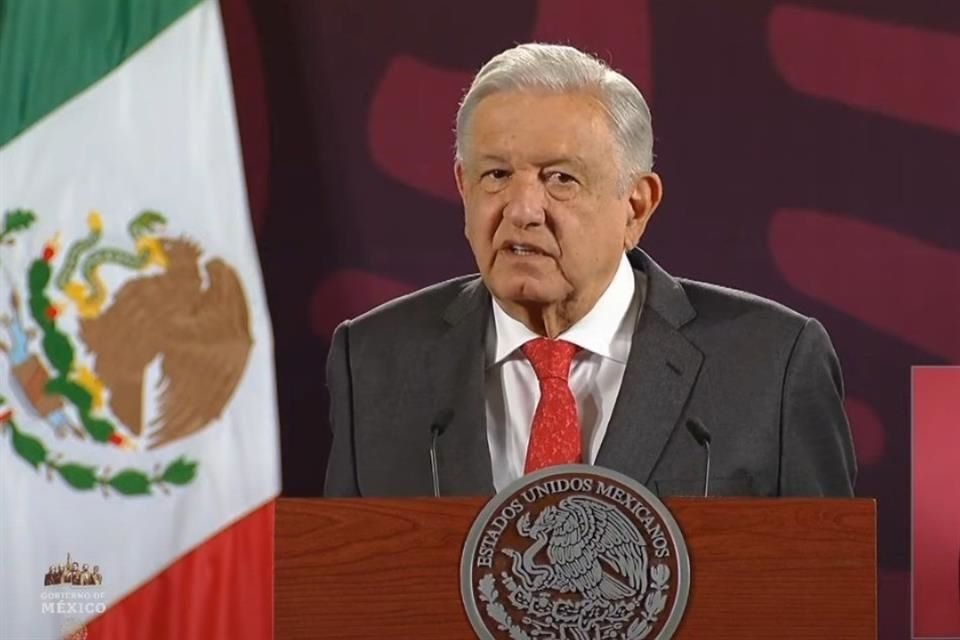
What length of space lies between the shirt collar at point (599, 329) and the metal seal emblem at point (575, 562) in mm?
754

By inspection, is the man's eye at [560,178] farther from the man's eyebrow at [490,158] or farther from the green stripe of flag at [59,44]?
the green stripe of flag at [59,44]

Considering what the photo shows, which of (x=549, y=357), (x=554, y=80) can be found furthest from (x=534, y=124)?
(x=549, y=357)

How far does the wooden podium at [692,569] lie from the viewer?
152 cm

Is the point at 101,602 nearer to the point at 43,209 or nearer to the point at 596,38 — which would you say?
the point at 43,209

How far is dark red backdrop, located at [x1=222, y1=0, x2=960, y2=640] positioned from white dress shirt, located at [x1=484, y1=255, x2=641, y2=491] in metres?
1.03

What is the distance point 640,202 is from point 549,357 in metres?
0.32

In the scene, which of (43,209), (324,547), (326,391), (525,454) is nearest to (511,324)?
(525,454)

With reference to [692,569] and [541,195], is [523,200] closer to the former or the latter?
[541,195]

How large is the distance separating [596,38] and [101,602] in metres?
1.71

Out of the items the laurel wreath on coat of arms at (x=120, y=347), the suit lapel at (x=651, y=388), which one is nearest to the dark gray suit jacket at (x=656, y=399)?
the suit lapel at (x=651, y=388)

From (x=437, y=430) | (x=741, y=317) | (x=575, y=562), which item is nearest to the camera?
(x=575, y=562)

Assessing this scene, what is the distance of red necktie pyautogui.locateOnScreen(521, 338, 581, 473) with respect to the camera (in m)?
2.10

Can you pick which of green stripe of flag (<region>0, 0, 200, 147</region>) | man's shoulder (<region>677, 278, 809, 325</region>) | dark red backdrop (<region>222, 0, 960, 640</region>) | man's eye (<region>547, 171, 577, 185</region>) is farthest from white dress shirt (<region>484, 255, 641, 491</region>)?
green stripe of flag (<region>0, 0, 200, 147</region>)

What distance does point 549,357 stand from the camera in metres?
2.19
